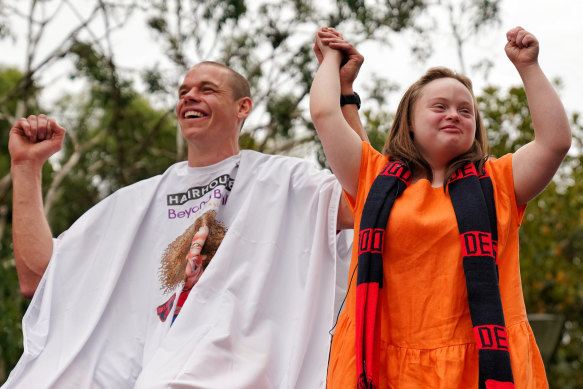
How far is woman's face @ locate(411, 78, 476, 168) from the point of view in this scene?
8.01ft

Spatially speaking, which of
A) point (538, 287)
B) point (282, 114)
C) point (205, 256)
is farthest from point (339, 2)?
point (205, 256)

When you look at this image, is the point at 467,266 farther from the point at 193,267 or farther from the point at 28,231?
the point at 28,231

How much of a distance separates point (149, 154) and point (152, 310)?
8.28 metres

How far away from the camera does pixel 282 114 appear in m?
8.02

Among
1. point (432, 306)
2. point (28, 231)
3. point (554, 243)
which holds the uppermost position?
point (554, 243)

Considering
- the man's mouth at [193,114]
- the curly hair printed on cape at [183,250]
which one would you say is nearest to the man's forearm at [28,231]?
the curly hair printed on cape at [183,250]

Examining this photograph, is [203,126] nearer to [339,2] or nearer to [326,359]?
[326,359]

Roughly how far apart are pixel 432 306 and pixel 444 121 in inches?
26.4

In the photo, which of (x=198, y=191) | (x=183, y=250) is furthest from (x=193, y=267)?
(x=198, y=191)

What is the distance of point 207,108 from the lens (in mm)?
3496

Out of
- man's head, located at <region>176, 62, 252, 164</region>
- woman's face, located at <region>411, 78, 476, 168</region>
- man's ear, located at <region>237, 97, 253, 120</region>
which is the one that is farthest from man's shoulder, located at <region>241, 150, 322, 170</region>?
woman's face, located at <region>411, 78, 476, 168</region>

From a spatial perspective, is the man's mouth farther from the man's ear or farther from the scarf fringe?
the scarf fringe

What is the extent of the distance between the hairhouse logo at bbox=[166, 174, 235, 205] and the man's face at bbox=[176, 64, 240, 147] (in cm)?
21

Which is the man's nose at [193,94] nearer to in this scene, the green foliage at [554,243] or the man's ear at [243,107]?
the man's ear at [243,107]
